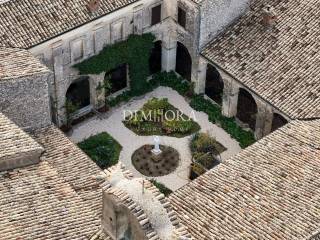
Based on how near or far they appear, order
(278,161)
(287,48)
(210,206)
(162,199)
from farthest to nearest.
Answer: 1. (287,48)
2. (278,161)
3. (210,206)
4. (162,199)

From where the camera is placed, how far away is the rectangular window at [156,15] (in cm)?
5181

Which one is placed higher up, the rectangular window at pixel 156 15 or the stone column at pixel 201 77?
the rectangular window at pixel 156 15

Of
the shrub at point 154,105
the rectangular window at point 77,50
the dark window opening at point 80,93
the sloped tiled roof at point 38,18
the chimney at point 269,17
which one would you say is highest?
the sloped tiled roof at point 38,18

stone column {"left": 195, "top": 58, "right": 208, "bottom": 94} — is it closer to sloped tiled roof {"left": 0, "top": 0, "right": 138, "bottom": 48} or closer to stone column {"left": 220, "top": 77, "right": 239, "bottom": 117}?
stone column {"left": 220, "top": 77, "right": 239, "bottom": 117}

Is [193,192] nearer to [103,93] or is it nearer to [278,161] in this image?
[278,161]

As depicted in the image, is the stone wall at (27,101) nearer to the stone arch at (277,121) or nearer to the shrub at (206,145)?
the shrub at (206,145)

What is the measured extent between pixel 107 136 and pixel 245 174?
1254 centimetres

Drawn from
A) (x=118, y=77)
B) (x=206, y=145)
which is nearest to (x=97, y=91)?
(x=118, y=77)

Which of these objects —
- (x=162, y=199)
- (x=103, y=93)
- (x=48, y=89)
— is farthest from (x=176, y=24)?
(x=162, y=199)

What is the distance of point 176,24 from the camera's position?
5275 centimetres

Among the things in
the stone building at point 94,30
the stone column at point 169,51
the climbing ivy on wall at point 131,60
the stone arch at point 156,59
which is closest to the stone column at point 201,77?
the stone building at point 94,30

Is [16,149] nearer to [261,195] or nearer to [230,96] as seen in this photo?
[261,195]

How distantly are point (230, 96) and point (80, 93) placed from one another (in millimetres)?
9196

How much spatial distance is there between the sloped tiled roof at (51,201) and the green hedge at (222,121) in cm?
1168
